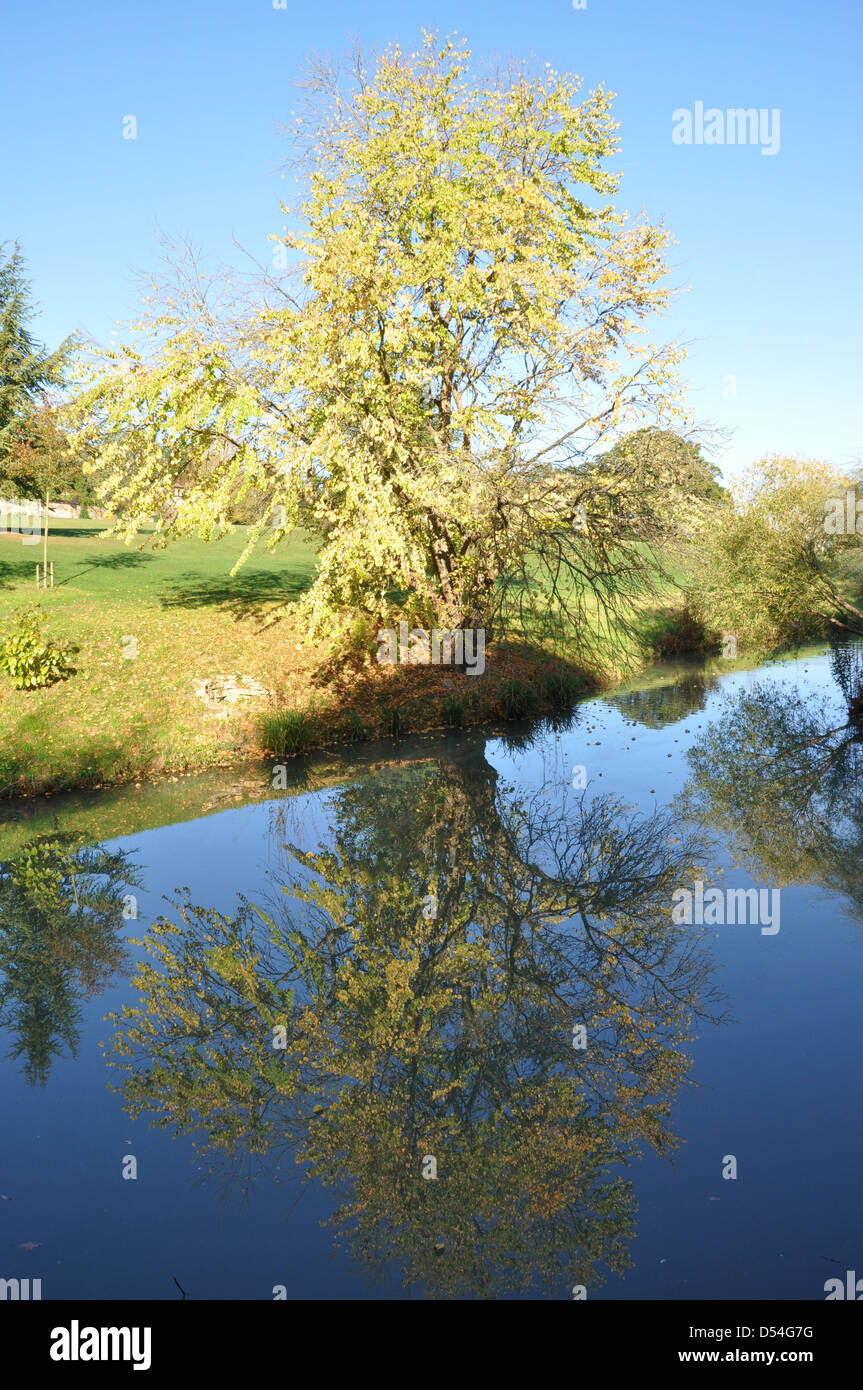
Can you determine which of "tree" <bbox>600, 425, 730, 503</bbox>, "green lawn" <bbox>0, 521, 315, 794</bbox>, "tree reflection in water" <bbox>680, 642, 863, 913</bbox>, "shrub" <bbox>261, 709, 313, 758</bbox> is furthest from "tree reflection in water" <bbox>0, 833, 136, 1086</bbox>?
"tree" <bbox>600, 425, 730, 503</bbox>

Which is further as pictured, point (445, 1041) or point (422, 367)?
point (422, 367)

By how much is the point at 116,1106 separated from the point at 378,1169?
2240 mm

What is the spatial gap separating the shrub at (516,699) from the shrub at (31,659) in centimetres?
1008

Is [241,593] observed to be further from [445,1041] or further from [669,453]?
[445,1041]

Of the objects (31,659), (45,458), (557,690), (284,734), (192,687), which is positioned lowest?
(284,734)

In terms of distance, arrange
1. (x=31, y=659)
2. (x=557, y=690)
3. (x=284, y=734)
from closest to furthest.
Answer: (x=31, y=659), (x=284, y=734), (x=557, y=690)

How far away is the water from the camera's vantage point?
5.81m

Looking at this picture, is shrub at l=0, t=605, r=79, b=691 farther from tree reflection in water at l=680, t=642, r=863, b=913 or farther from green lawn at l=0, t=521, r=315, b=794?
tree reflection in water at l=680, t=642, r=863, b=913

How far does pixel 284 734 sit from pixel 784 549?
12.9 meters

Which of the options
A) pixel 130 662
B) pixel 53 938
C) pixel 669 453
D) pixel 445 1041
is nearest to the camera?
pixel 445 1041

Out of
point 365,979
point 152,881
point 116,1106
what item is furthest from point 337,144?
point 116,1106

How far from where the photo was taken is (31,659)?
20.8 metres

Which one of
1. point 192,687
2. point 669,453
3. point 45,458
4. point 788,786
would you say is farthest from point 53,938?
point 45,458

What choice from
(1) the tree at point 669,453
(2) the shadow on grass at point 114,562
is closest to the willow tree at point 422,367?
(1) the tree at point 669,453
